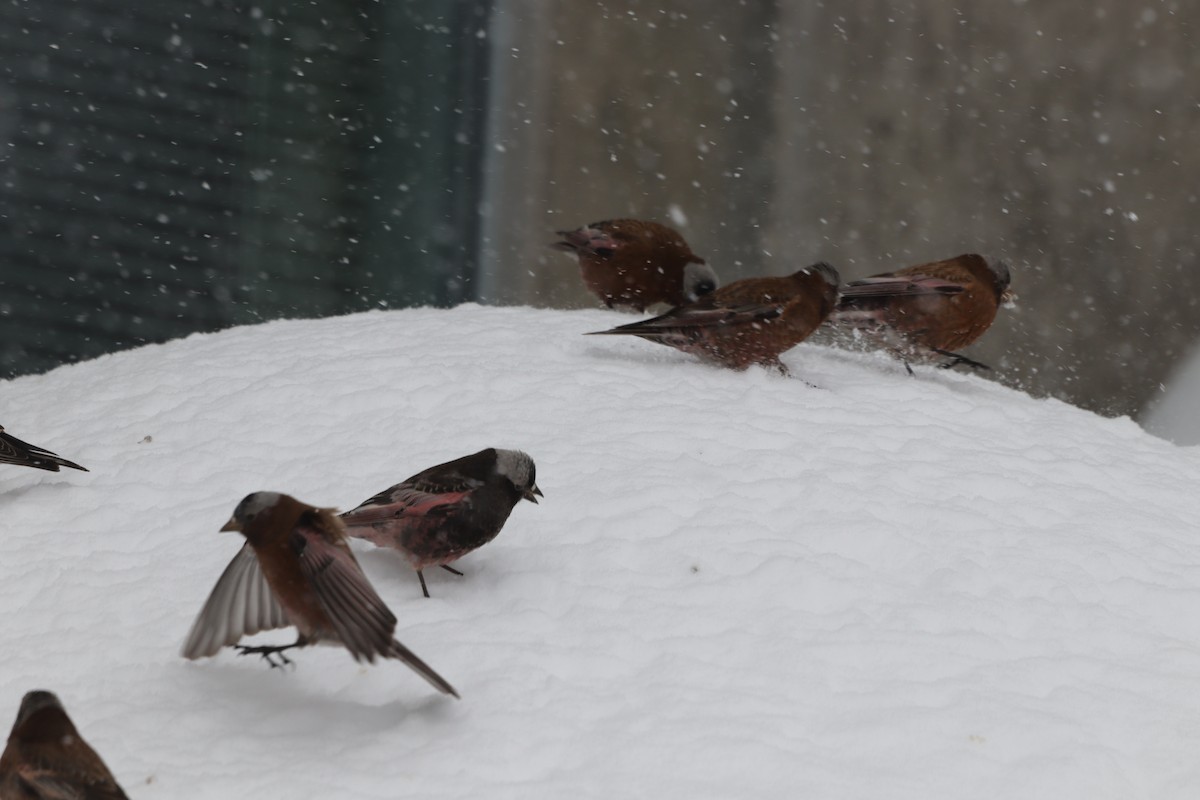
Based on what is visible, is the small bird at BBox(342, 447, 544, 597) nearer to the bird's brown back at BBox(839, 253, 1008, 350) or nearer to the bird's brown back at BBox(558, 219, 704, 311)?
the bird's brown back at BBox(839, 253, 1008, 350)

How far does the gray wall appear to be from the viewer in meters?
8.41

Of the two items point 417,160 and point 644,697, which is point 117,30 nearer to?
point 417,160

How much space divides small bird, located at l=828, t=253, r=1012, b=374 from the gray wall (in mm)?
4053

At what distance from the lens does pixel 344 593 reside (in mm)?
2318

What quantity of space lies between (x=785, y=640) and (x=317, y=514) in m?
1.03

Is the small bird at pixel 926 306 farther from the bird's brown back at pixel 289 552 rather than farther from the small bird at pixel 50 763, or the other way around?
the small bird at pixel 50 763

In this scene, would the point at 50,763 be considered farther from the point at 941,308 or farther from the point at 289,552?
the point at 941,308

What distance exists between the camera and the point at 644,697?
8.17 ft

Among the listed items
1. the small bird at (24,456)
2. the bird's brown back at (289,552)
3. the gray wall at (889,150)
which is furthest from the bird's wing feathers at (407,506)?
the gray wall at (889,150)

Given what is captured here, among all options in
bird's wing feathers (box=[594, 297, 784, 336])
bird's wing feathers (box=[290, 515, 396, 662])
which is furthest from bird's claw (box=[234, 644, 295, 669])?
bird's wing feathers (box=[594, 297, 784, 336])

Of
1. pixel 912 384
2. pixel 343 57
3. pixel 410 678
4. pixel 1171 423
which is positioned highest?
pixel 343 57

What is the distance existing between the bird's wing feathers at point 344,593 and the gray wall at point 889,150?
6136 mm

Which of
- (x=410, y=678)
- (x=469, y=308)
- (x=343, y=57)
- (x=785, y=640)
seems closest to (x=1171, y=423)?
(x=469, y=308)

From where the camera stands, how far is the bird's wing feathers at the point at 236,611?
2516mm
